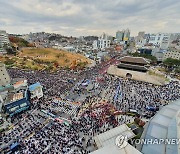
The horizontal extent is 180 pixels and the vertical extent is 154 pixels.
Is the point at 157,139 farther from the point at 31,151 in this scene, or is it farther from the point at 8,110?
the point at 8,110

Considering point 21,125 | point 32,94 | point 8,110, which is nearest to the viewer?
point 21,125

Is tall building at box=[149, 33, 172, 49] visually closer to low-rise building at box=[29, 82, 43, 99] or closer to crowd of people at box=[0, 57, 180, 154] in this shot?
crowd of people at box=[0, 57, 180, 154]

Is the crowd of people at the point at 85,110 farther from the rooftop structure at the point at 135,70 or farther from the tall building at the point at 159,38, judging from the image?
the tall building at the point at 159,38

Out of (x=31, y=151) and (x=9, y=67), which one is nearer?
(x=31, y=151)

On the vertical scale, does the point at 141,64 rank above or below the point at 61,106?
above

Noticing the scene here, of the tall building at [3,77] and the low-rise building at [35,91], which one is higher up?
the tall building at [3,77]

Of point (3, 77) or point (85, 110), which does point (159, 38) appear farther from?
point (3, 77)

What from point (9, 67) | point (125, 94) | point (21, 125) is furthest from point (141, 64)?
point (9, 67)

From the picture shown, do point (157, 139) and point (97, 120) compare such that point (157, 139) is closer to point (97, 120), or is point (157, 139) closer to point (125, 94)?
point (97, 120)

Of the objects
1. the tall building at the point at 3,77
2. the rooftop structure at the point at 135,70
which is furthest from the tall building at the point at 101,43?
the tall building at the point at 3,77

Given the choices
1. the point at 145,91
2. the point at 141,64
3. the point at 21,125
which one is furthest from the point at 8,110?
the point at 141,64

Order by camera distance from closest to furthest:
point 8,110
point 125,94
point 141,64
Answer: point 8,110 < point 125,94 < point 141,64
